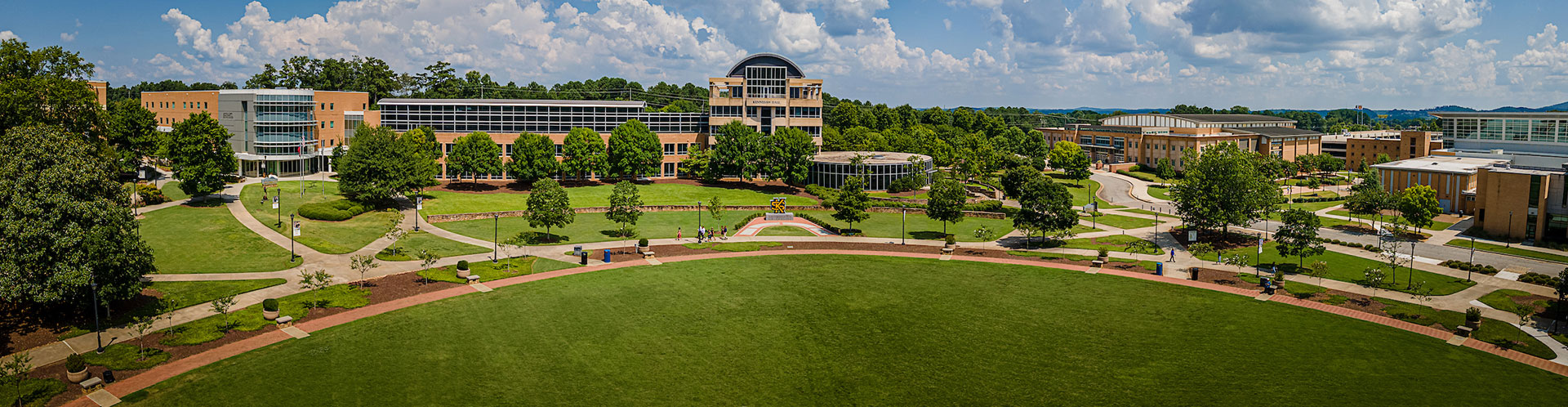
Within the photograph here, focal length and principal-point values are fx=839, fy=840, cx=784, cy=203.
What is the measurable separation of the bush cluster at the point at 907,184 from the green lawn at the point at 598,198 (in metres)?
11.4

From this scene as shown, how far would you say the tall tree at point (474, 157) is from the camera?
9038cm

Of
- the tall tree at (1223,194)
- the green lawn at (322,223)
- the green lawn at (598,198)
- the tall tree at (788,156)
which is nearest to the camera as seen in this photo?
the green lawn at (322,223)

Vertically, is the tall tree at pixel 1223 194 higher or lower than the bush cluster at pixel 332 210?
higher

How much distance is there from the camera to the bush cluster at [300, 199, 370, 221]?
6619 cm

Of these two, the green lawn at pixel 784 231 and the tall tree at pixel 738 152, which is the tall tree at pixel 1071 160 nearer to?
the tall tree at pixel 738 152

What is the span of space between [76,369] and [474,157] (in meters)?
60.4

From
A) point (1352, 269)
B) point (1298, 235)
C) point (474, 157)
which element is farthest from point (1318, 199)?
point (474, 157)

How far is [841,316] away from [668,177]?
6675 cm

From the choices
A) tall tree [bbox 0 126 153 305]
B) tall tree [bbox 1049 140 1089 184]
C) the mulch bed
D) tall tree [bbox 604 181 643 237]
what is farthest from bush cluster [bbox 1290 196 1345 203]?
tall tree [bbox 0 126 153 305]

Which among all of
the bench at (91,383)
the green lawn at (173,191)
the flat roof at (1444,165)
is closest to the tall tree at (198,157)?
the green lawn at (173,191)

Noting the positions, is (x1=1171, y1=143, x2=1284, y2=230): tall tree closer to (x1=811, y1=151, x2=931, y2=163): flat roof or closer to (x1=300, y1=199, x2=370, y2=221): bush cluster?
(x1=811, y1=151, x2=931, y2=163): flat roof

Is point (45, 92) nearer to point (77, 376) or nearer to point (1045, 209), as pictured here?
point (77, 376)

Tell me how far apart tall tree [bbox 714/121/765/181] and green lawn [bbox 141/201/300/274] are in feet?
158

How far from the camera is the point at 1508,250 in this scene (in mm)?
61469
